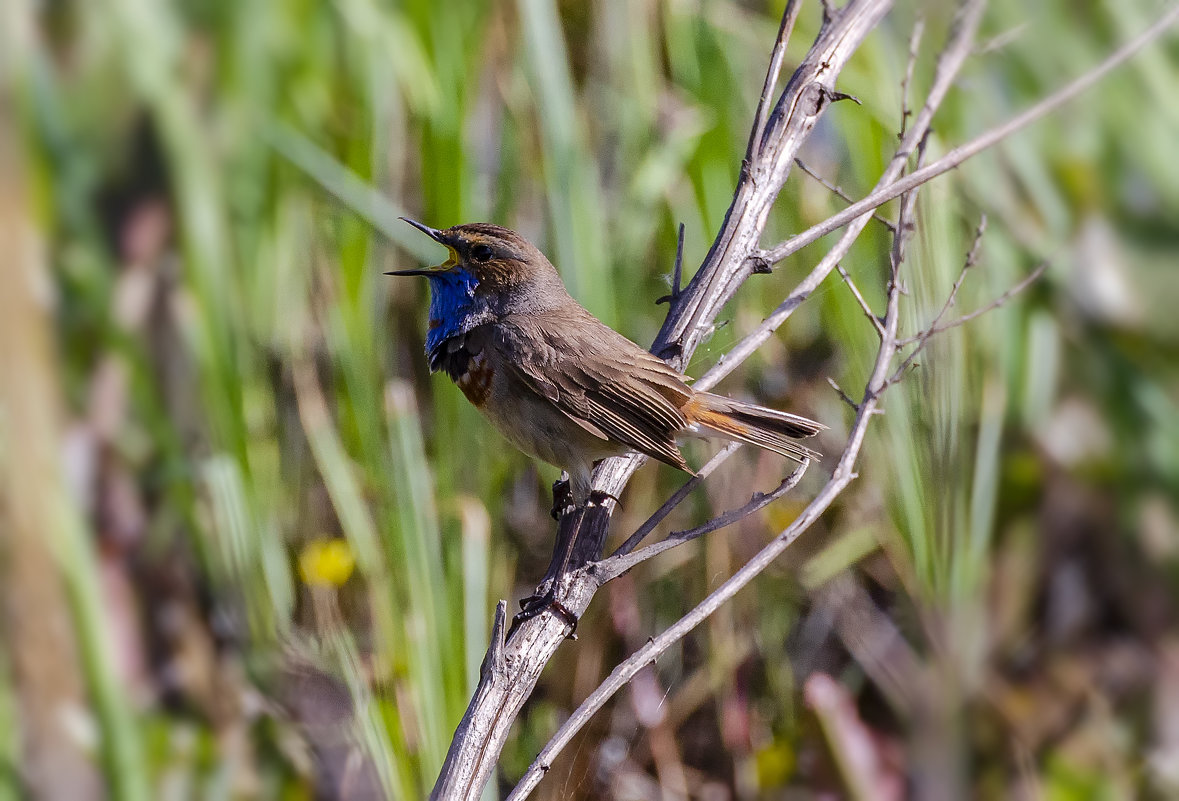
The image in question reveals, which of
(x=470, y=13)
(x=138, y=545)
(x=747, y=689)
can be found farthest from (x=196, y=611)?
(x=470, y=13)

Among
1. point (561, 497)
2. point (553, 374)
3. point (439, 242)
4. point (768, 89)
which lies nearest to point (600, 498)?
point (561, 497)

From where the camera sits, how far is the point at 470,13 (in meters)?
2.77

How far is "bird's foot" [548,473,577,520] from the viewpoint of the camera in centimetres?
227

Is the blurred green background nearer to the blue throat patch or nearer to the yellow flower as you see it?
the yellow flower

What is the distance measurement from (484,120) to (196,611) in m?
1.71

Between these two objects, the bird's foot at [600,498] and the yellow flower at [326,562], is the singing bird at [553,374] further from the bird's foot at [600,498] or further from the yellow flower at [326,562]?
the yellow flower at [326,562]

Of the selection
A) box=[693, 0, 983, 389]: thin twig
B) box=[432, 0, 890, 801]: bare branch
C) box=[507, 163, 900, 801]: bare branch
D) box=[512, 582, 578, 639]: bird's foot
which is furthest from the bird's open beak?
box=[507, 163, 900, 801]: bare branch

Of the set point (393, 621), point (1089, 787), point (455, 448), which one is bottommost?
point (1089, 787)

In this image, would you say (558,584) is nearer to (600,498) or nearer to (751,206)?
(600,498)

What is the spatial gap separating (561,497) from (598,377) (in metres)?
0.30

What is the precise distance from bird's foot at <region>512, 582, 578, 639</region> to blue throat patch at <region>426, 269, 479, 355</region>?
831 mm

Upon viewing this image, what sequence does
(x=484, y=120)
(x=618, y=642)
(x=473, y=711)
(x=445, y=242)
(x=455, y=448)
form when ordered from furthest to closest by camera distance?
1. (x=484, y=120)
2. (x=455, y=448)
3. (x=445, y=242)
4. (x=618, y=642)
5. (x=473, y=711)

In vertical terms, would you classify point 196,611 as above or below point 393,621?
above

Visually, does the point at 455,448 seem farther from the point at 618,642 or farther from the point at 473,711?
the point at 473,711
